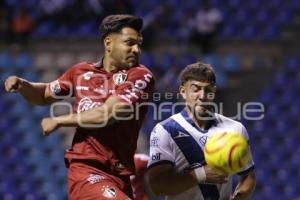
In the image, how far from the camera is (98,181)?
14.8 feet

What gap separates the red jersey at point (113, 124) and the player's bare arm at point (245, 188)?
0.70 meters

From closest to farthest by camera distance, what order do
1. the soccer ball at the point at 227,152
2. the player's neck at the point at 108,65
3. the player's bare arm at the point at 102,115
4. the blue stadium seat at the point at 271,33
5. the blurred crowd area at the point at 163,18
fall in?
the soccer ball at the point at 227,152 → the player's bare arm at the point at 102,115 → the player's neck at the point at 108,65 → the blurred crowd area at the point at 163,18 → the blue stadium seat at the point at 271,33

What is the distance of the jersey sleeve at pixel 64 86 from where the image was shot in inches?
198

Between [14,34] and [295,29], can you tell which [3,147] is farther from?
[295,29]

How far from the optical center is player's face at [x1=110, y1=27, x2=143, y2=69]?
472cm

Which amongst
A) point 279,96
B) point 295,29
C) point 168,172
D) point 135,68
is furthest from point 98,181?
point 295,29

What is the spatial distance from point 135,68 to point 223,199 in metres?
1.04

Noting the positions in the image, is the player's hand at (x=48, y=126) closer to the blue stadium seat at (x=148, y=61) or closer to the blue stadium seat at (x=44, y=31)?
the blue stadium seat at (x=148, y=61)

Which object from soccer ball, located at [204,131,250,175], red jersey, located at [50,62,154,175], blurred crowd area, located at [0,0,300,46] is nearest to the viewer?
soccer ball, located at [204,131,250,175]

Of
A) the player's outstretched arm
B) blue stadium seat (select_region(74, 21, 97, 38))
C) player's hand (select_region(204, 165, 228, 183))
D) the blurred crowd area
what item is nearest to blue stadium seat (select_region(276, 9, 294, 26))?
the blurred crowd area

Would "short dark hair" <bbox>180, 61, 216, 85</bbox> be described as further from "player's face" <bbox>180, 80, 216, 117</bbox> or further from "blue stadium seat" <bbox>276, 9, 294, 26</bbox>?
"blue stadium seat" <bbox>276, 9, 294, 26</bbox>

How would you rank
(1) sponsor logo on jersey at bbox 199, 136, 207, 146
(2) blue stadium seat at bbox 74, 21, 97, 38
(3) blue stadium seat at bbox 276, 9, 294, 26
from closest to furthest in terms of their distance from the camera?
(1) sponsor logo on jersey at bbox 199, 136, 207, 146, (2) blue stadium seat at bbox 74, 21, 97, 38, (3) blue stadium seat at bbox 276, 9, 294, 26

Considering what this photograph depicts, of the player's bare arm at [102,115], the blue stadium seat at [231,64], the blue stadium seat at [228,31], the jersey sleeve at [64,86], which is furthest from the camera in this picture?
the blue stadium seat at [228,31]

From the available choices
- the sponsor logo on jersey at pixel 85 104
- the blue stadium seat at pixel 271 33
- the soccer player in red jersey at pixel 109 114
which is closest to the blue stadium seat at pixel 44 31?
the blue stadium seat at pixel 271 33
